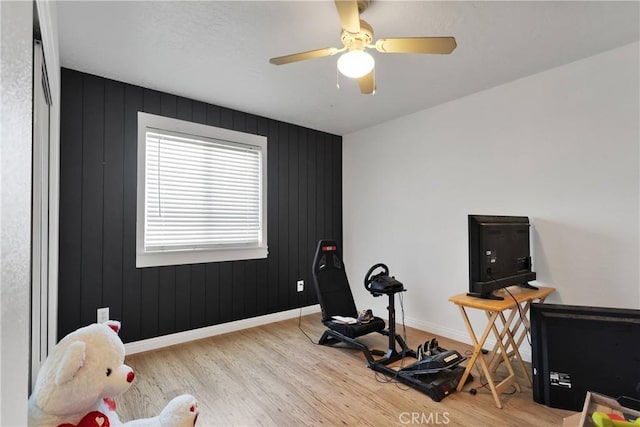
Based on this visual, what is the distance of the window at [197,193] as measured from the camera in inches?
120

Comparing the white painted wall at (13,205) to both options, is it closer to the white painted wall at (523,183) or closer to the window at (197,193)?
the window at (197,193)

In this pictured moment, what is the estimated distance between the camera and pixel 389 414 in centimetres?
202

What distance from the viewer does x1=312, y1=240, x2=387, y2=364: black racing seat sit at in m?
2.94

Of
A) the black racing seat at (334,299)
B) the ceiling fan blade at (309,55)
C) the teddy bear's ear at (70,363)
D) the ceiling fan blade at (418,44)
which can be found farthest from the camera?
the black racing seat at (334,299)

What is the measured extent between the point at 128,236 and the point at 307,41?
A: 2.34 m

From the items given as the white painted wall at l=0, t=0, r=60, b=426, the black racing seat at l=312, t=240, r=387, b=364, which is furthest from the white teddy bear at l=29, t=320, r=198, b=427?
the black racing seat at l=312, t=240, r=387, b=364

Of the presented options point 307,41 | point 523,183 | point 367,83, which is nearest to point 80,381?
point 367,83

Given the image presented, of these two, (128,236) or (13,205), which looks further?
(128,236)

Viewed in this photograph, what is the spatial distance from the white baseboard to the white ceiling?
2397mm

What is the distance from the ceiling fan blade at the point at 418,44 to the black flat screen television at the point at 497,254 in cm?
114

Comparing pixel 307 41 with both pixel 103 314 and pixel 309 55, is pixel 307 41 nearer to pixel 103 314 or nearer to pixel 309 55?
pixel 309 55

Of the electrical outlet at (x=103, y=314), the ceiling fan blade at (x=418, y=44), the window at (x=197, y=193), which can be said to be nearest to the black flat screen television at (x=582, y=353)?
the ceiling fan blade at (x=418, y=44)

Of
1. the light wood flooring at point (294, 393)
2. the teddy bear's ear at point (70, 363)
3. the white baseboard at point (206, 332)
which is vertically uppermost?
the teddy bear's ear at point (70, 363)

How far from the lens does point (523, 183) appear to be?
2877mm
